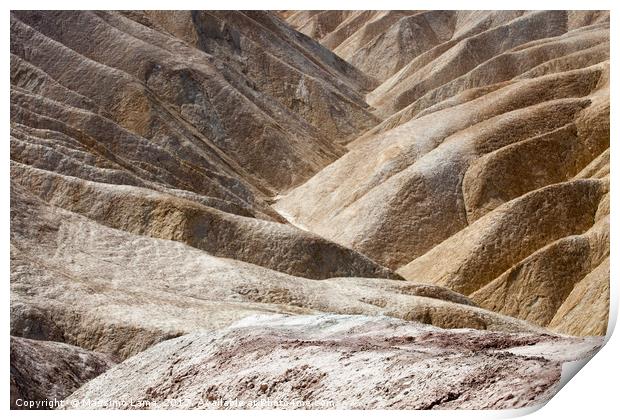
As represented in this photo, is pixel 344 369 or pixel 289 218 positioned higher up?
pixel 289 218

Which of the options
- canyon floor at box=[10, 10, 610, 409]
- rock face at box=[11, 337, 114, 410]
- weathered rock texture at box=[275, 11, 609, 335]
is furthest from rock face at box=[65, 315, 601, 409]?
weathered rock texture at box=[275, 11, 609, 335]

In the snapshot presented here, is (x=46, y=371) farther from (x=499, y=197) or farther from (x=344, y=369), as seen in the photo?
(x=499, y=197)

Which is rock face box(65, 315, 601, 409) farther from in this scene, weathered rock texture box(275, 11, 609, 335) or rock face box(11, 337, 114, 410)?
weathered rock texture box(275, 11, 609, 335)

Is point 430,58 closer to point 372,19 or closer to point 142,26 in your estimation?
point 372,19

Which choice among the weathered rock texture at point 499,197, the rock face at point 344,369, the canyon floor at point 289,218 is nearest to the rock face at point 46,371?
the canyon floor at point 289,218

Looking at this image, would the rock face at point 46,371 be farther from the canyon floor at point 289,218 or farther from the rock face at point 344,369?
the rock face at point 344,369

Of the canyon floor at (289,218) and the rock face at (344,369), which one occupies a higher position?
the canyon floor at (289,218)

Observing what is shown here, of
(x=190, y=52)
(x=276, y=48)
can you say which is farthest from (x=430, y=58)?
(x=190, y=52)

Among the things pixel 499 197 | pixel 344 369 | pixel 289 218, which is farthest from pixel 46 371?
pixel 289 218
